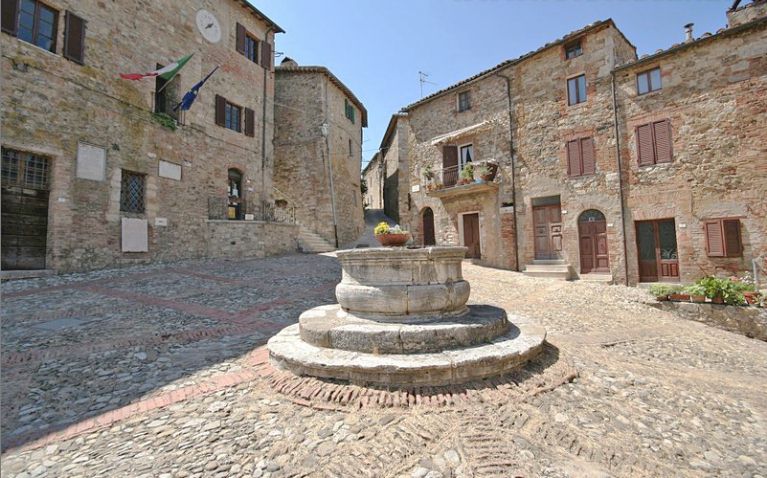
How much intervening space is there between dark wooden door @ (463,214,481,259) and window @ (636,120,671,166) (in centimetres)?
678

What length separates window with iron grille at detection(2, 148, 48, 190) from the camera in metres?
9.81

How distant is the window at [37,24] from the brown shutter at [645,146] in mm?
20028

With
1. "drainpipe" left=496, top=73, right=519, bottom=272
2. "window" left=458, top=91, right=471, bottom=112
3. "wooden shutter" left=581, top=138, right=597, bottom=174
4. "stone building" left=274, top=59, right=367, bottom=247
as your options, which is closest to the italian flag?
"stone building" left=274, top=59, right=367, bottom=247

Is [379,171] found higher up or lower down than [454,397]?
higher up

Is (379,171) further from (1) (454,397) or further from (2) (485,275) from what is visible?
(1) (454,397)

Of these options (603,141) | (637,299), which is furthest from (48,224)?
(603,141)

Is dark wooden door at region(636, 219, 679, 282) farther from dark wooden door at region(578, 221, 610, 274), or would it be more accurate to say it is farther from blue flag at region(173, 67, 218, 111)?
blue flag at region(173, 67, 218, 111)

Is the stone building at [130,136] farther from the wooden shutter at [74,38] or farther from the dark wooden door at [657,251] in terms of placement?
the dark wooden door at [657,251]

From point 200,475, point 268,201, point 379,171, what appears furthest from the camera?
point 379,171

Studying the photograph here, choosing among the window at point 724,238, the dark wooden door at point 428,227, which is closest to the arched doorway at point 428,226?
the dark wooden door at point 428,227

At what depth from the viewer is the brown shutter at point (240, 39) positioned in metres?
17.2

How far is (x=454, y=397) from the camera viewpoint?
133 inches

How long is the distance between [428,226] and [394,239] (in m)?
14.3

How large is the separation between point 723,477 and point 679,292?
8355 mm
